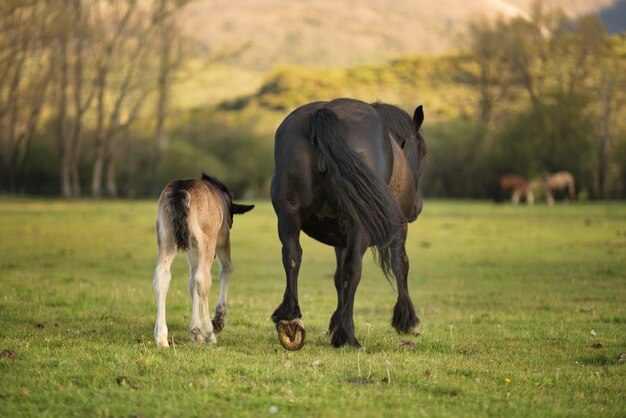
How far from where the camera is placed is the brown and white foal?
741 centimetres

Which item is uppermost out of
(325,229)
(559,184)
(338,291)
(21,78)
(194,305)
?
(21,78)

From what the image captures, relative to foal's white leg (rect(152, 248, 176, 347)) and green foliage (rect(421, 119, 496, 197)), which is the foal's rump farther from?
green foliage (rect(421, 119, 496, 197))

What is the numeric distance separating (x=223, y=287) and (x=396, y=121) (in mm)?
2507

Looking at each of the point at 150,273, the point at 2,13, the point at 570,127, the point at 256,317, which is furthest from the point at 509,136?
the point at 256,317

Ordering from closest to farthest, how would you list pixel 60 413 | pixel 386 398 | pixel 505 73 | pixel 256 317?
pixel 60 413 → pixel 386 398 → pixel 256 317 → pixel 505 73

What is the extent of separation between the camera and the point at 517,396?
559 cm

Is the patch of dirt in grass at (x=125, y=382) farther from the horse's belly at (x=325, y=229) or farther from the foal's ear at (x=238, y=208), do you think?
the foal's ear at (x=238, y=208)

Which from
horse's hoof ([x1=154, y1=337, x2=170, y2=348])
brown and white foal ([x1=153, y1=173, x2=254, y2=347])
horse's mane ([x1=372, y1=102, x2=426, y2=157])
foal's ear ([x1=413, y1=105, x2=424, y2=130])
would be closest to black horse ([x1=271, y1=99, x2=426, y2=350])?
horse's mane ([x1=372, y1=102, x2=426, y2=157])

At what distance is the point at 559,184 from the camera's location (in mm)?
51938

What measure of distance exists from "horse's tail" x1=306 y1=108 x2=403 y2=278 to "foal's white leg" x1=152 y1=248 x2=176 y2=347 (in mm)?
1583

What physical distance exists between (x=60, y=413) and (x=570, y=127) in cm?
5417

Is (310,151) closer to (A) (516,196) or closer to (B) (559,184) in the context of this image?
(A) (516,196)

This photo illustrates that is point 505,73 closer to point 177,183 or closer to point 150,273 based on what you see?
point 150,273

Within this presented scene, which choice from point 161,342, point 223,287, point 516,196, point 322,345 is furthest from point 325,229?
point 516,196
